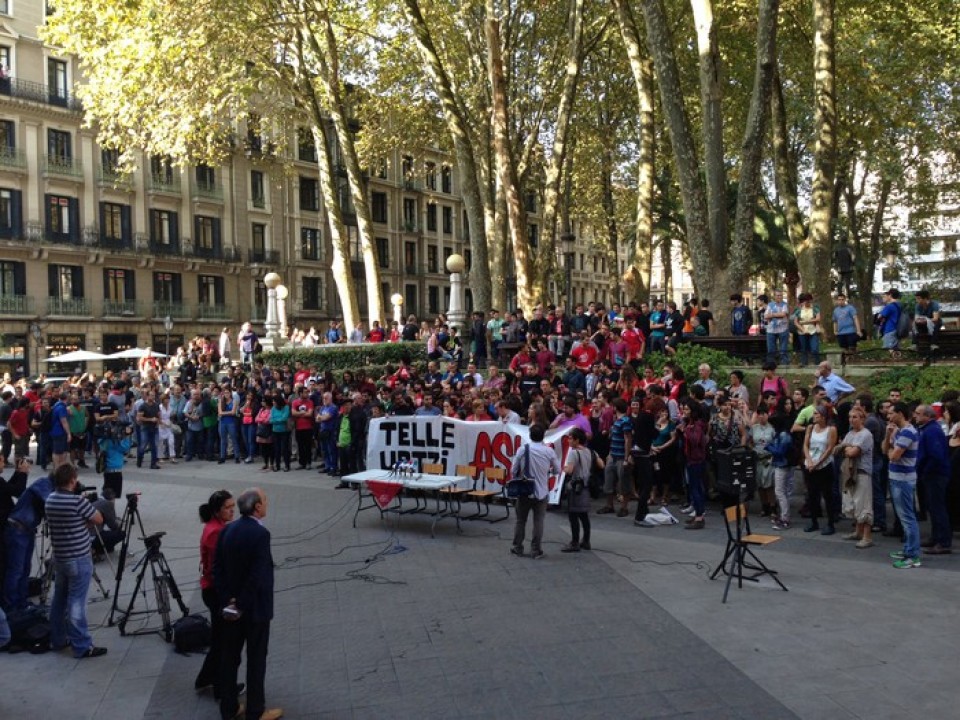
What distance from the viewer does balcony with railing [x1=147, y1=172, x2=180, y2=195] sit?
48688 mm

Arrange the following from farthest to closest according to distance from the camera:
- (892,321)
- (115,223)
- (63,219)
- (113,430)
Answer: (115,223)
(63,219)
(892,321)
(113,430)

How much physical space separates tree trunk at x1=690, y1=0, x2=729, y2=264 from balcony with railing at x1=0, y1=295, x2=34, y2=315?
3633 cm

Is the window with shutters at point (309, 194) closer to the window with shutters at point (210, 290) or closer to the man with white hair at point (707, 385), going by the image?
the window with shutters at point (210, 290)

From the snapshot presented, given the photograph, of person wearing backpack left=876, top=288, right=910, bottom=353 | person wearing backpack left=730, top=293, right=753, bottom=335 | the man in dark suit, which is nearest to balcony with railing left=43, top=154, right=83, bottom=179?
person wearing backpack left=730, top=293, right=753, bottom=335

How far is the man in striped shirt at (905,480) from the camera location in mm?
9703

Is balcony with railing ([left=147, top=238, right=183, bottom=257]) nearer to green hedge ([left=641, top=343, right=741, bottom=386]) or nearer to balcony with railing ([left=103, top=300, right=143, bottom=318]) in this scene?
balcony with railing ([left=103, top=300, right=143, bottom=318])

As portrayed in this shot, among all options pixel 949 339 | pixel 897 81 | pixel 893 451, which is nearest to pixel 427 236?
pixel 897 81

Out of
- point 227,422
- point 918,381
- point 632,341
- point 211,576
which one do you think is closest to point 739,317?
point 632,341

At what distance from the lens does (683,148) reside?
19.8m

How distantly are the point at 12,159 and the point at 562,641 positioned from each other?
43.9m

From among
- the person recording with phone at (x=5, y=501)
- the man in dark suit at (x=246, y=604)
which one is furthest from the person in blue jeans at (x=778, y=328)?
the person recording with phone at (x=5, y=501)

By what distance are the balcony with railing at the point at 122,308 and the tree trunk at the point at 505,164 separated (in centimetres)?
2964

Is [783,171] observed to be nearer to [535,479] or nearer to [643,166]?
[643,166]

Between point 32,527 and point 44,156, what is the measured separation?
41303 millimetres
